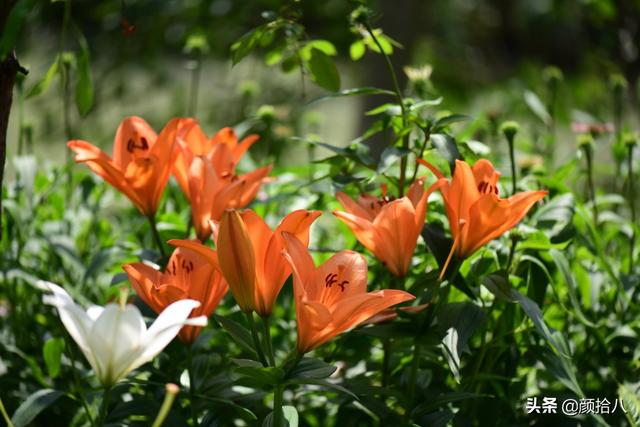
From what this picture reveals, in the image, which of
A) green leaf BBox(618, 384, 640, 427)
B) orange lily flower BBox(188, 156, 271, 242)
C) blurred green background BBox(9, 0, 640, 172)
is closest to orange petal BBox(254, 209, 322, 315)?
orange lily flower BBox(188, 156, 271, 242)

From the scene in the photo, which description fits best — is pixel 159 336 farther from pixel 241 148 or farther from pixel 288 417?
pixel 241 148

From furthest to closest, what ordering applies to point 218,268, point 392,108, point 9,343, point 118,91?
point 118,91 → point 9,343 → point 392,108 → point 218,268

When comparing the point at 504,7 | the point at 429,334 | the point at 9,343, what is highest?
the point at 429,334

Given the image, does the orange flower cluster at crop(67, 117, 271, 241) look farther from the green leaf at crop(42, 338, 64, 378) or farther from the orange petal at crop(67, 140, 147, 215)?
the green leaf at crop(42, 338, 64, 378)

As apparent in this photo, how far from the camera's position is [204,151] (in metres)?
0.68

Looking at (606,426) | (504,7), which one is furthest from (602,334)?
(504,7)

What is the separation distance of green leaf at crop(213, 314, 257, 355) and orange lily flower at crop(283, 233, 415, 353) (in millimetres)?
42

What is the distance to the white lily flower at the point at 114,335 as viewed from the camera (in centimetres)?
43

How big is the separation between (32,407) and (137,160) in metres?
0.17

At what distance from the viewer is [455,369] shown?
52 centimetres

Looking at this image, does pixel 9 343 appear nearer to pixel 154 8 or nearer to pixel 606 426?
pixel 606 426

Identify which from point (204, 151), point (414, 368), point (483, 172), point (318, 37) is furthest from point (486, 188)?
point (318, 37)

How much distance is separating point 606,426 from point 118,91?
5.23 ft

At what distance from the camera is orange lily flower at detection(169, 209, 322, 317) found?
48cm
